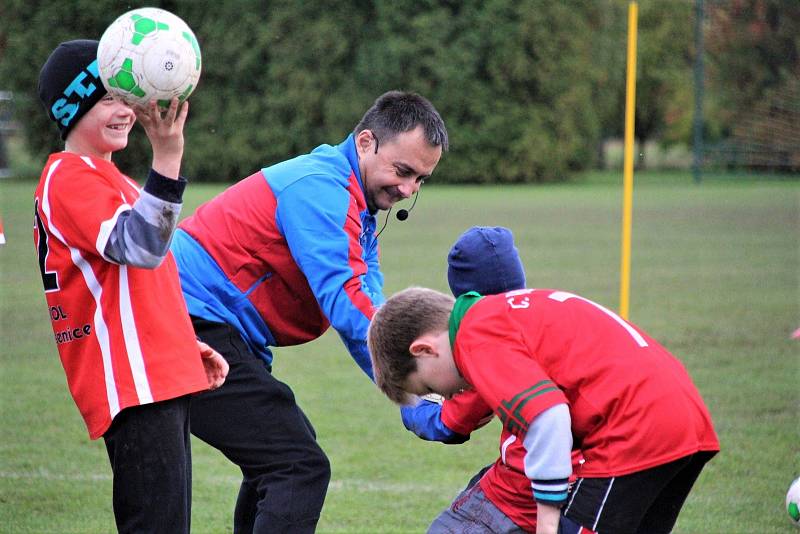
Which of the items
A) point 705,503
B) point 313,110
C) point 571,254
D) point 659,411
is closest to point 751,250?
point 571,254

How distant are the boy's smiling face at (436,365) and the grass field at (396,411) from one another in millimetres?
2313

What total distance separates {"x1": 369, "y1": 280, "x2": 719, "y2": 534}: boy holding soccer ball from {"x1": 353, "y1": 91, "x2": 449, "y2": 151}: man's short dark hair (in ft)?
3.18

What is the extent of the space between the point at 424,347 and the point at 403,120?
1187mm

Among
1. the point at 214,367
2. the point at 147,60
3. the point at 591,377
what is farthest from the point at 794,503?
the point at 147,60

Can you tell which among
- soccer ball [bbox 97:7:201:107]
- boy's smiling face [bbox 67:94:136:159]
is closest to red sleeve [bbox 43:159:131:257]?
boy's smiling face [bbox 67:94:136:159]

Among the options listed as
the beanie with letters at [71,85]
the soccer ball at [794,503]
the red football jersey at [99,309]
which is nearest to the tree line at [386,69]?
the soccer ball at [794,503]

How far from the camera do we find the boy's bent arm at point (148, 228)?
279 centimetres

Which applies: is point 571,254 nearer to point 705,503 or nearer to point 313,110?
point 705,503

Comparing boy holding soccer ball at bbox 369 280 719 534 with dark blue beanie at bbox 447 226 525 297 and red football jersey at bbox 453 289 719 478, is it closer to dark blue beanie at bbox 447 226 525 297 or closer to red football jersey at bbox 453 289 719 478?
red football jersey at bbox 453 289 719 478

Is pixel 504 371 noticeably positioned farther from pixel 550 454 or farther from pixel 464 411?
pixel 464 411

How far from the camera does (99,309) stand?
296cm

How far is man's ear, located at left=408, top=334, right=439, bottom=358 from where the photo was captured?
2.83 metres

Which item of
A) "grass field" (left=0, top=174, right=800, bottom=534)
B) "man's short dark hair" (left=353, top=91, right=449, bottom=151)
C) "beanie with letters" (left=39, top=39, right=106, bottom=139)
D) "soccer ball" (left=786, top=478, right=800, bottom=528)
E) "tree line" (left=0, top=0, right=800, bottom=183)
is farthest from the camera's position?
"tree line" (left=0, top=0, right=800, bottom=183)

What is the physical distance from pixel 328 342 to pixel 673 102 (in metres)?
43.0
